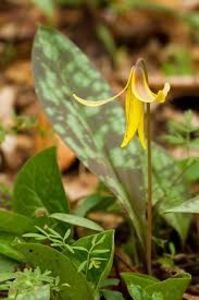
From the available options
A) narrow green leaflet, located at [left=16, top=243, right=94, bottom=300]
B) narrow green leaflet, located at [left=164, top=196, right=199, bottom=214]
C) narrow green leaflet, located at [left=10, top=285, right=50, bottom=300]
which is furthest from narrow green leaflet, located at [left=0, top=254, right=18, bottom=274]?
narrow green leaflet, located at [left=164, top=196, right=199, bottom=214]

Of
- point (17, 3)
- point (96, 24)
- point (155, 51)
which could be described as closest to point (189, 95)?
point (155, 51)

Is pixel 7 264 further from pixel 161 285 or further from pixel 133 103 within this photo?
pixel 133 103

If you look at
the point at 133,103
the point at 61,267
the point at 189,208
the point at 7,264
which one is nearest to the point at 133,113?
the point at 133,103

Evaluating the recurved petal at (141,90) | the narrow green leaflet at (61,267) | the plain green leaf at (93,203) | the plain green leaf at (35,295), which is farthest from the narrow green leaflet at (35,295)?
the plain green leaf at (93,203)

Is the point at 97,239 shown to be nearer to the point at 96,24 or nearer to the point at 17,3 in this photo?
the point at 96,24

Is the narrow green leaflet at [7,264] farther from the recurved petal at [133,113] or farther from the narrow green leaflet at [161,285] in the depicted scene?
the recurved petal at [133,113]

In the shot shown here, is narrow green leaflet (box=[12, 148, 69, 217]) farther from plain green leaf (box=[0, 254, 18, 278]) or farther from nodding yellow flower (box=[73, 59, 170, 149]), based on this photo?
nodding yellow flower (box=[73, 59, 170, 149])
